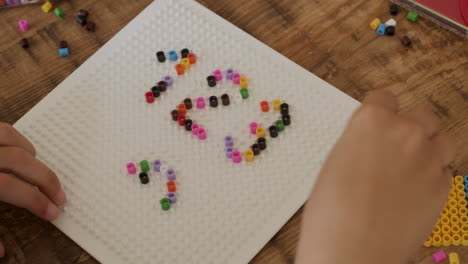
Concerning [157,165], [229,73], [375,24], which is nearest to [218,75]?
[229,73]

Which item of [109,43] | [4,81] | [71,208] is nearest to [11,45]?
[4,81]

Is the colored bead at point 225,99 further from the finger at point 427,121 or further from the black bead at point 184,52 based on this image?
the finger at point 427,121

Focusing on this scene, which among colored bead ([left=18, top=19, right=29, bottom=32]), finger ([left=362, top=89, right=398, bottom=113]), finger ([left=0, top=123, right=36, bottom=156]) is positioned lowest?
finger ([left=0, top=123, right=36, bottom=156])

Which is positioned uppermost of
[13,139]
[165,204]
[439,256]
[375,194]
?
[375,194]

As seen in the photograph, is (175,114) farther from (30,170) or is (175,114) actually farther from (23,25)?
(23,25)

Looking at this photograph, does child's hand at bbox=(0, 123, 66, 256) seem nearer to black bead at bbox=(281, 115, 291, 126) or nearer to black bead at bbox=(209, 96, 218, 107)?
black bead at bbox=(209, 96, 218, 107)

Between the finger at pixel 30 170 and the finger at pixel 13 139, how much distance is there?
20 millimetres

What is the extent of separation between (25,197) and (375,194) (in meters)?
0.63

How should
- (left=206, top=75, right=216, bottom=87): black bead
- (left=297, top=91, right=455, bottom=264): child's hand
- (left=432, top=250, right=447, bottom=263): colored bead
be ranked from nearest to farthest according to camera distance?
(left=297, top=91, right=455, bottom=264): child's hand
(left=432, top=250, right=447, bottom=263): colored bead
(left=206, top=75, right=216, bottom=87): black bead

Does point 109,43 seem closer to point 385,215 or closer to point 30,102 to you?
point 30,102

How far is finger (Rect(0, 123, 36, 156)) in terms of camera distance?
3.26 ft

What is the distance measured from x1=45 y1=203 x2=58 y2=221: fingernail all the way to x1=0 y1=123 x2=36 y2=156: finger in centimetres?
11

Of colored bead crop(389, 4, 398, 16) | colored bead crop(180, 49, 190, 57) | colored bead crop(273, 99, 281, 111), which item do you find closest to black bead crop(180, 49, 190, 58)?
colored bead crop(180, 49, 190, 57)

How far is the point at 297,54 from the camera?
3.80ft
